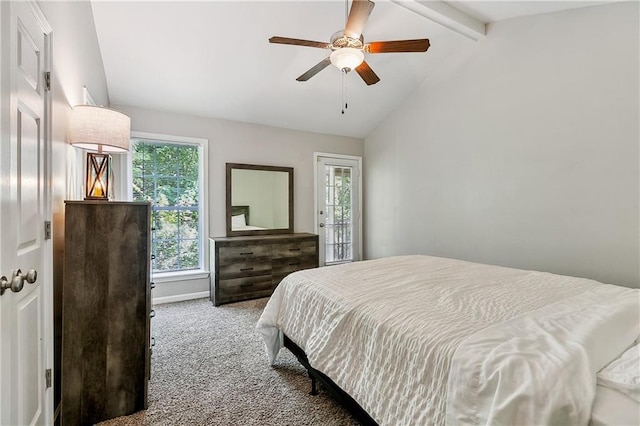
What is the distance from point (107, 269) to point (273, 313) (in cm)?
105

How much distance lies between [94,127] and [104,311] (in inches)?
42.0

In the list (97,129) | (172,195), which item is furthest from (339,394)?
(172,195)

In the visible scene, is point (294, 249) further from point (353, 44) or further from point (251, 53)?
point (353, 44)

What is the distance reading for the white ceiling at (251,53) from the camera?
8.57 ft

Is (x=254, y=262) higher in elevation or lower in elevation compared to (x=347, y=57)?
lower

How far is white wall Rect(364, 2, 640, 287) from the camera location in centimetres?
247

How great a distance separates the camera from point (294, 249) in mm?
4121

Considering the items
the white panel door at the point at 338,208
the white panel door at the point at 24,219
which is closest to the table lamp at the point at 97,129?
the white panel door at the point at 24,219

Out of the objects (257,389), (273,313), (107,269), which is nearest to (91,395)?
(107,269)

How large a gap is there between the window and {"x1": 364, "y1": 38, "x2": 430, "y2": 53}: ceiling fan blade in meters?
2.54

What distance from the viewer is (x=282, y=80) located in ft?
11.6

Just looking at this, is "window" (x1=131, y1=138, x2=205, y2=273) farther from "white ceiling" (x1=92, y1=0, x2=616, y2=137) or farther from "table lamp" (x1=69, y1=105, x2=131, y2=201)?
"table lamp" (x1=69, y1=105, x2=131, y2=201)

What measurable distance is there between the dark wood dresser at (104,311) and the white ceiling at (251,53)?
1886mm

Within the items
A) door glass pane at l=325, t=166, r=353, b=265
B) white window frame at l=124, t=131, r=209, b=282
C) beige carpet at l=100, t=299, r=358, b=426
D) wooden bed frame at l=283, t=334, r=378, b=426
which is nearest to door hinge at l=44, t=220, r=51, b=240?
beige carpet at l=100, t=299, r=358, b=426
